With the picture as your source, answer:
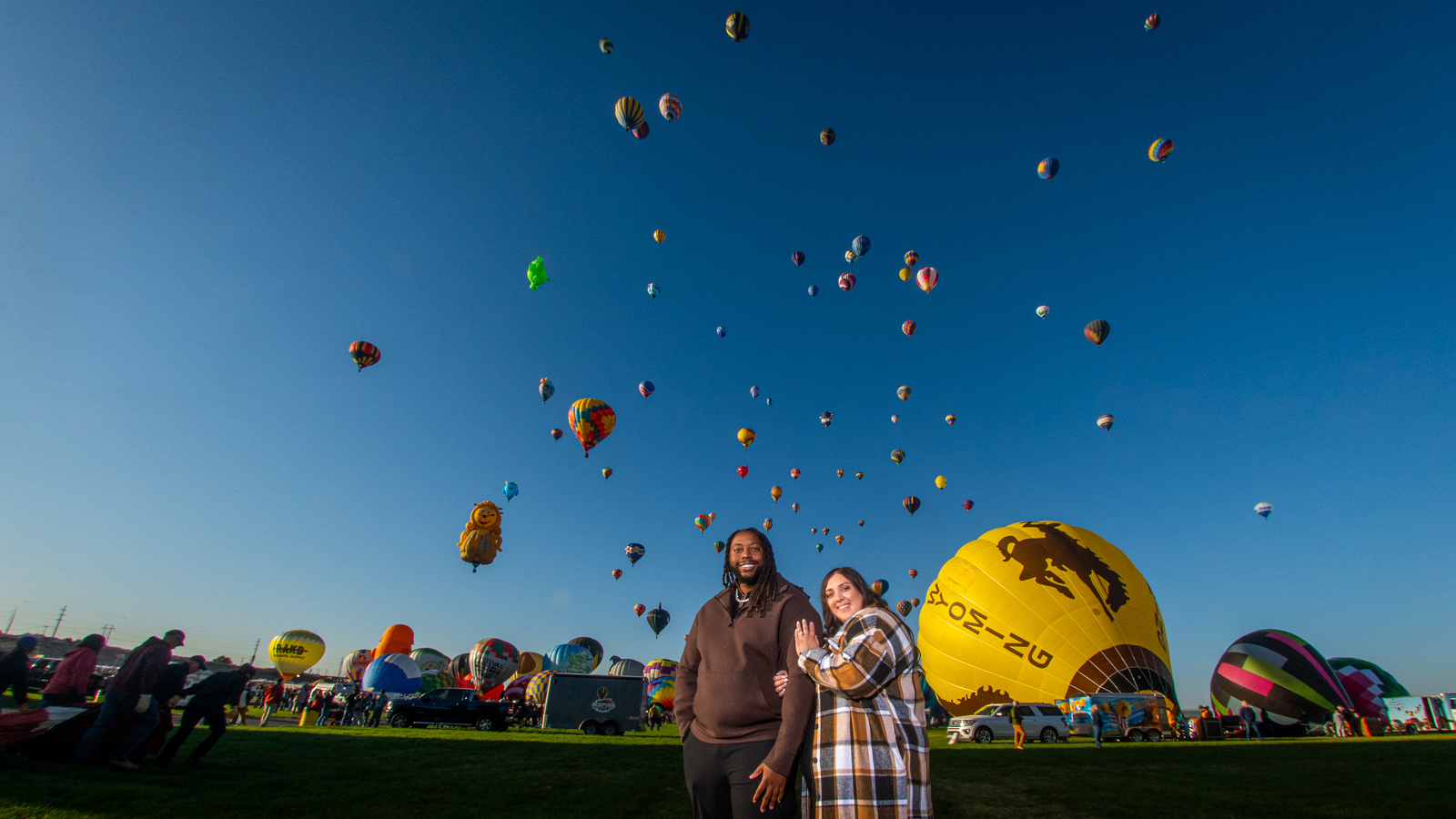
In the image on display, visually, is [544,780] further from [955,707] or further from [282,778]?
[955,707]

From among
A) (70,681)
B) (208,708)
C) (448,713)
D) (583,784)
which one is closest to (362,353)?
(448,713)

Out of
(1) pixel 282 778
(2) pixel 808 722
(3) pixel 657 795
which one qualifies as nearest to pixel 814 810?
(2) pixel 808 722

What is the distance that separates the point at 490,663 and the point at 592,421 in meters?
23.2

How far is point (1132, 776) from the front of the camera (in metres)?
10.2

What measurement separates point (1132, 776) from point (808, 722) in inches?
423

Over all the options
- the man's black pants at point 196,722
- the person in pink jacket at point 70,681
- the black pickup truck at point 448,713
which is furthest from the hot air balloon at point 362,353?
the man's black pants at point 196,722

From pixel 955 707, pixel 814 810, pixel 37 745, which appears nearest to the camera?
pixel 814 810

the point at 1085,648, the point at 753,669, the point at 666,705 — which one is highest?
the point at 1085,648

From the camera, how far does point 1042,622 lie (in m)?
17.1

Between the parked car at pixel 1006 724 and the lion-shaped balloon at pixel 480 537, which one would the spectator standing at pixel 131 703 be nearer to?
the parked car at pixel 1006 724

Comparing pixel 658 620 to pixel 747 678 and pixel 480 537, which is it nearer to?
pixel 480 537

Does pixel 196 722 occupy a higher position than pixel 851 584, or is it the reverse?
pixel 851 584

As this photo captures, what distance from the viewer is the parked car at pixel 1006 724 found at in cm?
1842

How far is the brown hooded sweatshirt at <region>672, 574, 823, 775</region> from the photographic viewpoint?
273 centimetres
